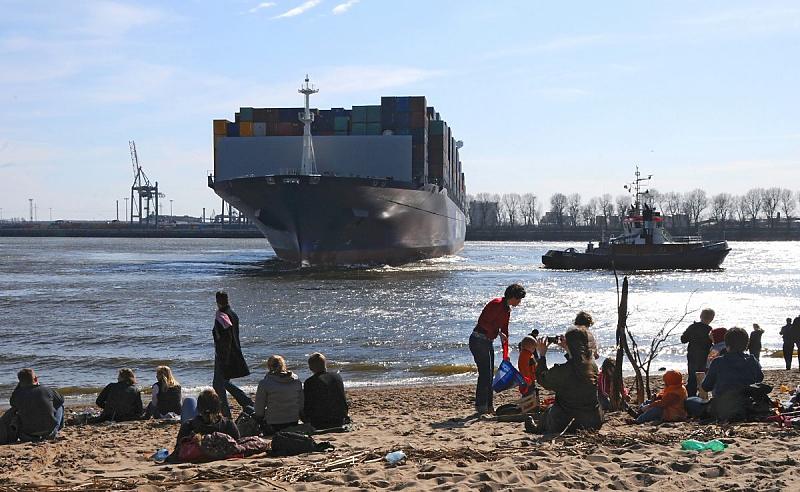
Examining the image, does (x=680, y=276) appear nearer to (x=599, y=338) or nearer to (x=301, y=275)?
(x=301, y=275)

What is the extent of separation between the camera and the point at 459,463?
285 inches

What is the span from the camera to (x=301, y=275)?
48.5m

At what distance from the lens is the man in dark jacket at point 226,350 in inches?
398

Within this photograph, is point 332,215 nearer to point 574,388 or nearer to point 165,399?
point 165,399

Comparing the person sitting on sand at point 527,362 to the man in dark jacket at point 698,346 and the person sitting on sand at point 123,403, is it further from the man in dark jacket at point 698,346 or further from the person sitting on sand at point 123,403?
the person sitting on sand at point 123,403

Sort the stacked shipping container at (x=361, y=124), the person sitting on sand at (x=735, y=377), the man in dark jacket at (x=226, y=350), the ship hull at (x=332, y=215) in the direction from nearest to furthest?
the person sitting on sand at (x=735, y=377)
the man in dark jacket at (x=226, y=350)
the ship hull at (x=332, y=215)
the stacked shipping container at (x=361, y=124)

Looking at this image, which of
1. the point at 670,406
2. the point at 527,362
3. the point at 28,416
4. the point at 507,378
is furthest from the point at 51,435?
Answer: the point at 670,406

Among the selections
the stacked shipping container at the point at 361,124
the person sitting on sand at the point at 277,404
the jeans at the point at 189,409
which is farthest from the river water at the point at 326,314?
the stacked shipping container at the point at 361,124

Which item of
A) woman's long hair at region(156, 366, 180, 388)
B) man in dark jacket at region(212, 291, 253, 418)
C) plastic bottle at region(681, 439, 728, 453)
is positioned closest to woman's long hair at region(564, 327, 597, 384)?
plastic bottle at region(681, 439, 728, 453)

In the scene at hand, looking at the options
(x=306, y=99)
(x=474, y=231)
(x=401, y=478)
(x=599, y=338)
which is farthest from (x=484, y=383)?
(x=474, y=231)

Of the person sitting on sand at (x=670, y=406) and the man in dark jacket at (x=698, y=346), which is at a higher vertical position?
the man in dark jacket at (x=698, y=346)

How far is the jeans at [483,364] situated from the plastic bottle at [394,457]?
2.57m

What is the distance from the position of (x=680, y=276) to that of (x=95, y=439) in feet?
154

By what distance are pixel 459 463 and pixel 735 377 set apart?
3.09 metres
